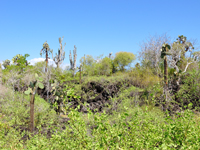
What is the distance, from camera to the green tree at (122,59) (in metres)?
34.8

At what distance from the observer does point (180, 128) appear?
11.1 ft

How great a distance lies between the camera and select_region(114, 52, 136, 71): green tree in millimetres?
34844

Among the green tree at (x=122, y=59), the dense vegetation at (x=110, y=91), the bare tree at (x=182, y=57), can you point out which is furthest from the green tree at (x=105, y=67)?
the bare tree at (x=182, y=57)

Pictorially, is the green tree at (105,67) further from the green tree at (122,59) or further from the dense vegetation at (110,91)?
the dense vegetation at (110,91)

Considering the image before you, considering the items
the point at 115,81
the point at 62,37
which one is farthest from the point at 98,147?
the point at 62,37

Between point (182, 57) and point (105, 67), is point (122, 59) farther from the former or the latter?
point (182, 57)

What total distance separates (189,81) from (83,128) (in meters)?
13.9

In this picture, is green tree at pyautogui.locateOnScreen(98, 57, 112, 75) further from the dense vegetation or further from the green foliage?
the green foliage

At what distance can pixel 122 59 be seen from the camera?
34.9m

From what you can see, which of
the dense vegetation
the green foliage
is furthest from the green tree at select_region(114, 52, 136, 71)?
the green foliage

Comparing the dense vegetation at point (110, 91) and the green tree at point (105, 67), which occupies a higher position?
the green tree at point (105, 67)

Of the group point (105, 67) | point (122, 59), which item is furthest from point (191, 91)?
point (122, 59)

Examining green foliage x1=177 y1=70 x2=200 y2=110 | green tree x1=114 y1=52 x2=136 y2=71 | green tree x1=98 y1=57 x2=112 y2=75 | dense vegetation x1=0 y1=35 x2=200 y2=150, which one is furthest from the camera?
green tree x1=114 y1=52 x2=136 y2=71

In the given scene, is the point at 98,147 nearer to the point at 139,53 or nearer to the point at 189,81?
the point at 189,81
